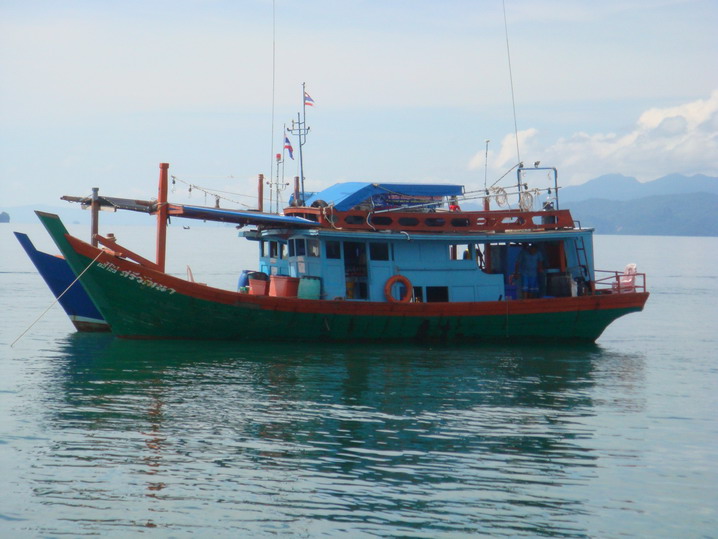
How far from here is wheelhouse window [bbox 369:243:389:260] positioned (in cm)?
2489

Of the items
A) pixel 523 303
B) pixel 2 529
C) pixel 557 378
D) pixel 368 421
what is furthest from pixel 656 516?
pixel 523 303

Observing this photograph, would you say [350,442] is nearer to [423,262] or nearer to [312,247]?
[312,247]

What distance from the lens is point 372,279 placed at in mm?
24766

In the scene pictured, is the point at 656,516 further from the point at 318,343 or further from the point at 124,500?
the point at 318,343

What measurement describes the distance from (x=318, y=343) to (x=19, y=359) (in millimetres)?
7931

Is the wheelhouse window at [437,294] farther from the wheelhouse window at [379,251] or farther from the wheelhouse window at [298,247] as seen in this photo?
the wheelhouse window at [298,247]

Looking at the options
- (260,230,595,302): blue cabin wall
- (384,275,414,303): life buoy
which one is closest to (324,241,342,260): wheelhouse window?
(260,230,595,302): blue cabin wall

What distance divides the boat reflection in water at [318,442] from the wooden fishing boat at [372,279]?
1354mm

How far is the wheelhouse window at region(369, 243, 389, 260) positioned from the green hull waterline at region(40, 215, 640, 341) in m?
1.72

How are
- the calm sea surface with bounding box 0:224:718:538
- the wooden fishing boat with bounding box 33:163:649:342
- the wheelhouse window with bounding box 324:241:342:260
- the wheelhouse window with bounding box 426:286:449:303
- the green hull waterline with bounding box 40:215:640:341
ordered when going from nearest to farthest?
1. the calm sea surface with bounding box 0:224:718:538
2. the green hull waterline with bounding box 40:215:640:341
3. the wooden fishing boat with bounding box 33:163:649:342
4. the wheelhouse window with bounding box 324:241:342:260
5. the wheelhouse window with bounding box 426:286:449:303

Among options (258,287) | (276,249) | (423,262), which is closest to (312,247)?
(258,287)

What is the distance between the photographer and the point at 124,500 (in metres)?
11.5

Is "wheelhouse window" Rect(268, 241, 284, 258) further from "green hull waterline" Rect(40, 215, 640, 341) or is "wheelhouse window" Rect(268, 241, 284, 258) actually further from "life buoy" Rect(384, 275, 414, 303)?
"life buoy" Rect(384, 275, 414, 303)

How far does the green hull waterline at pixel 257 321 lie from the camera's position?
75.0 ft
